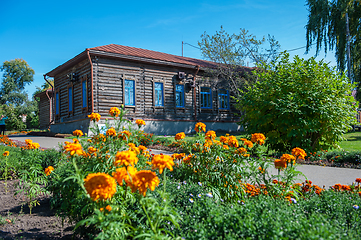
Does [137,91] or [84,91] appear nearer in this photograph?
[84,91]

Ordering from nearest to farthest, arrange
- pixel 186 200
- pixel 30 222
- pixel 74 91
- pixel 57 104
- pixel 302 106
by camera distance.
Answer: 1. pixel 186 200
2. pixel 30 222
3. pixel 302 106
4. pixel 74 91
5. pixel 57 104

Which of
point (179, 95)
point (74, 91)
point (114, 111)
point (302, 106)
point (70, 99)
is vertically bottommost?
point (114, 111)

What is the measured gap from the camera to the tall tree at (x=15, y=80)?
4612 cm

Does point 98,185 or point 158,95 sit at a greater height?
point 158,95

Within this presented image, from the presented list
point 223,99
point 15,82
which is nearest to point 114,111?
point 223,99

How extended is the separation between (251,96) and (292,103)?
160 centimetres

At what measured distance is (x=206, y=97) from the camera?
1908 cm

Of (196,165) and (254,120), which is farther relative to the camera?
(254,120)

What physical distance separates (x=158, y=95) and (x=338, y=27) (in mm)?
14533

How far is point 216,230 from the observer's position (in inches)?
83.3

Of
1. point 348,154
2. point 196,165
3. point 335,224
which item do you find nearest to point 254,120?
point 348,154

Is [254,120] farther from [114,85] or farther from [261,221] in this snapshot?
[114,85]

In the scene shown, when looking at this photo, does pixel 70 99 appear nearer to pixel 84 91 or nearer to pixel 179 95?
pixel 84 91

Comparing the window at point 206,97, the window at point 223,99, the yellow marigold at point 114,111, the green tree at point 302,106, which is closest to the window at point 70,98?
the window at point 206,97
